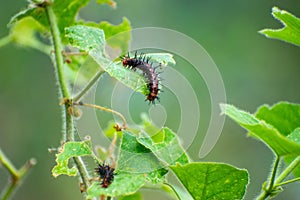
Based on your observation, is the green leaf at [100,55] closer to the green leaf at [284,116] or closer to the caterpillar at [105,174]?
the caterpillar at [105,174]

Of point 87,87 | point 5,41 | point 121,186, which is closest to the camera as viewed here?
point 121,186

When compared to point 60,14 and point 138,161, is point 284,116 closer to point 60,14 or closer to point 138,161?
point 138,161

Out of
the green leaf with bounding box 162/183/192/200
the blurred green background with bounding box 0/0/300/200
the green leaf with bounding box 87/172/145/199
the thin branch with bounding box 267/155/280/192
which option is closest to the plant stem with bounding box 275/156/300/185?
the thin branch with bounding box 267/155/280/192

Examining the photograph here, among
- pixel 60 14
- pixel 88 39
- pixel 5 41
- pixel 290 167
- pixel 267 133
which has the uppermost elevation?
pixel 5 41

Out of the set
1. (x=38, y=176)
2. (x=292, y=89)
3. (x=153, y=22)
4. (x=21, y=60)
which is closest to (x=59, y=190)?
(x=38, y=176)

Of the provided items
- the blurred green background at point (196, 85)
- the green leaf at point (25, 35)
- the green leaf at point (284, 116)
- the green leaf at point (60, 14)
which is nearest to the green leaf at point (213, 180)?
the green leaf at point (284, 116)

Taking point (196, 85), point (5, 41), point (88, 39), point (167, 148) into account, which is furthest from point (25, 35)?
point (196, 85)

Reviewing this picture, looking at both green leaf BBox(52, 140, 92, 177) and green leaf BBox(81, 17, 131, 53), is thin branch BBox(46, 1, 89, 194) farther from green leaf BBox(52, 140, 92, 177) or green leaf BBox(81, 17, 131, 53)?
green leaf BBox(81, 17, 131, 53)
